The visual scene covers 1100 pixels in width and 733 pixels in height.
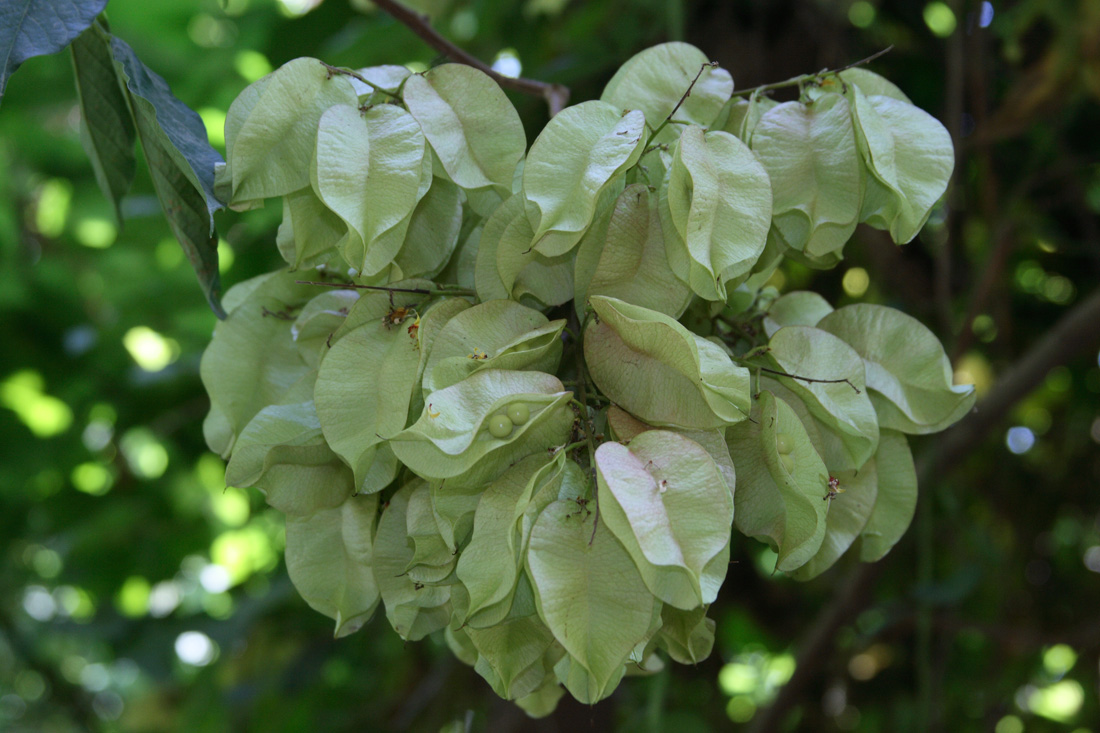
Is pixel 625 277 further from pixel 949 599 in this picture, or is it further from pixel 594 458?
pixel 949 599

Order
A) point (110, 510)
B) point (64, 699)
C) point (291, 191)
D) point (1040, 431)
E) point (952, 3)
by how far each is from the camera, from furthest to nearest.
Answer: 1. point (64, 699)
2. point (1040, 431)
3. point (110, 510)
4. point (952, 3)
5. point (291, 191)

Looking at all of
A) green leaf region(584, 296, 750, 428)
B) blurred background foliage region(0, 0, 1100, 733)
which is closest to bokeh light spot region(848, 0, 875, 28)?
blurred background foliage region(0, 0, 1100, 733)

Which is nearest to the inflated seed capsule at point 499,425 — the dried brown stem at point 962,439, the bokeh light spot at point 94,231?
A: the dried brown stem at point 962,439

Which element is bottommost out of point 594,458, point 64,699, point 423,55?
point 64,699

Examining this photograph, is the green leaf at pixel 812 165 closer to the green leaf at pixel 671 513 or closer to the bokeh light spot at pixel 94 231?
the green leaf at pixel 671 513

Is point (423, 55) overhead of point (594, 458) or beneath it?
beneath

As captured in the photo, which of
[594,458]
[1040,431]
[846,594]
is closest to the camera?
[594,458]

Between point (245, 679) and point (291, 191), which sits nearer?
point (291, 191)

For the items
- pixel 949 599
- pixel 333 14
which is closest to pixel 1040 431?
pixel 949 599

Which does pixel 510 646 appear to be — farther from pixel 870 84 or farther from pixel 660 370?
pixel 870 84
